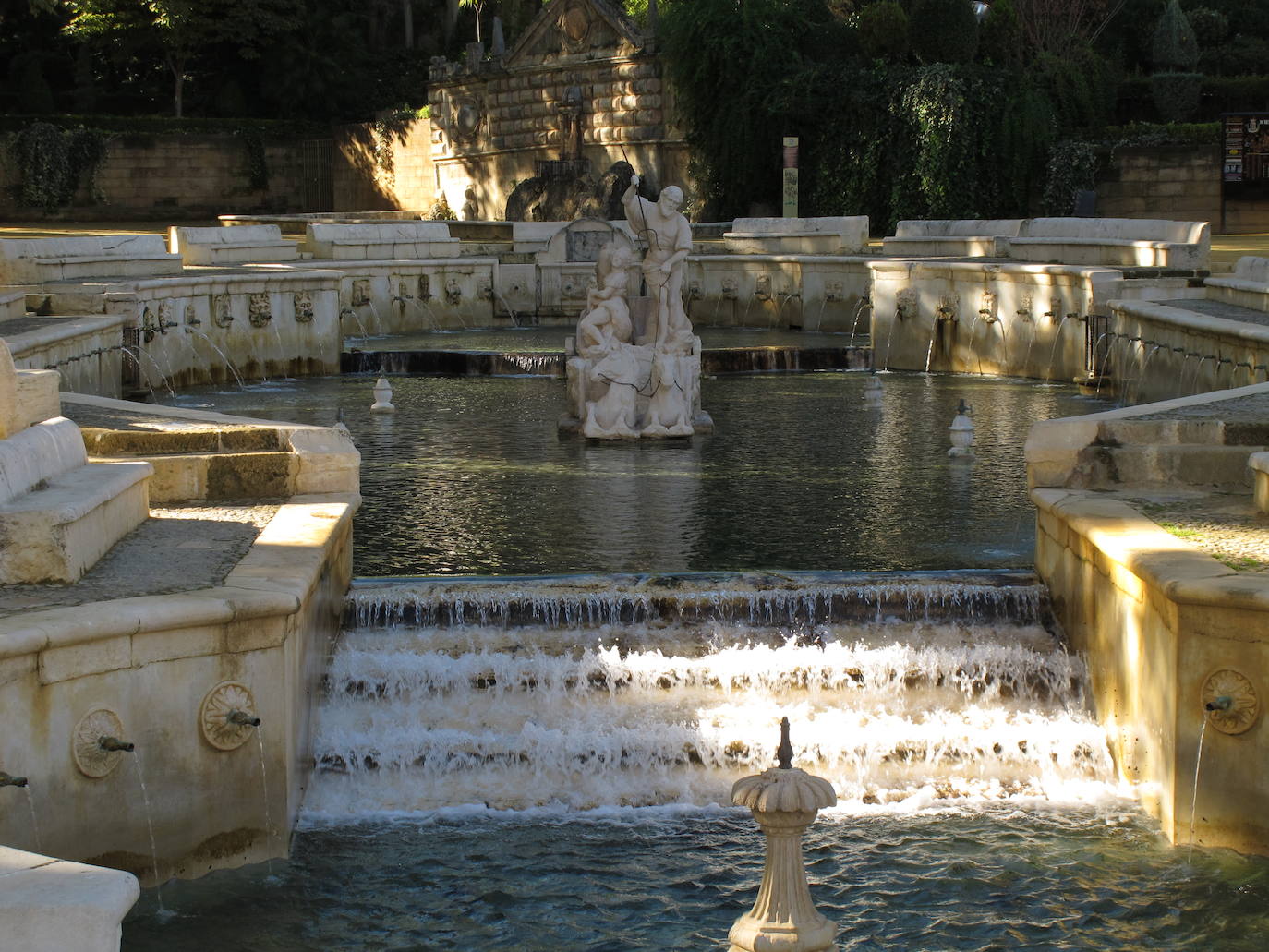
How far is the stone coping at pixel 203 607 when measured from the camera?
654cm

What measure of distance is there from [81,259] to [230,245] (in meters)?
4.52

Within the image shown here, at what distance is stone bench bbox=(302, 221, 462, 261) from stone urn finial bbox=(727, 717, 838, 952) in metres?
21.7

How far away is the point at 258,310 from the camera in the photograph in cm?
2052

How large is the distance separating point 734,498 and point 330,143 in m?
36.8

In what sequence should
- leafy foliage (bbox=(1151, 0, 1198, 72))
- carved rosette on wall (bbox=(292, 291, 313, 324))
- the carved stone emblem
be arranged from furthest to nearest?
leafy foliage (bbox=(1151, 0, 1198, 72)) < the carved stone emblem < carved rosette on wall (bbox=(292, 291, 313, 324))

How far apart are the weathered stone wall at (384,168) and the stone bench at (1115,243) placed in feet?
79.0

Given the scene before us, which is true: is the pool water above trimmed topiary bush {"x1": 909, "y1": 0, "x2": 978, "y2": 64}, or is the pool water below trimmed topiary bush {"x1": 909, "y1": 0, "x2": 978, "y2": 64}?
below

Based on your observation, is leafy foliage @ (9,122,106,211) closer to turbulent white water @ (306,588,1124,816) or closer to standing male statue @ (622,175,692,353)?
standing male statue @ (622,175,692,353)

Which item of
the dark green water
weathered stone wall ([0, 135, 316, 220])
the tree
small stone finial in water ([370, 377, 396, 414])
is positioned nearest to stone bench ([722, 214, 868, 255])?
small stone finial in water ([370, 377, 396, 414])

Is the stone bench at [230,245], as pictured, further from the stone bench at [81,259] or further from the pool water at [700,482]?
the pool water at [700,482]

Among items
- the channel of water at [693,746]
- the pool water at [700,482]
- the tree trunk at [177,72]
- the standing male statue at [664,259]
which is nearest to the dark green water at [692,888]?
the channel of water at [693,746]

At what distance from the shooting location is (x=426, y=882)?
7035mm

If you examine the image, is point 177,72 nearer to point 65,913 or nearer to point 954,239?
point 954,239

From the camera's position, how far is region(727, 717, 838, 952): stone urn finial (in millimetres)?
4840
